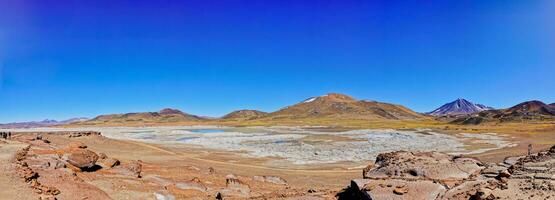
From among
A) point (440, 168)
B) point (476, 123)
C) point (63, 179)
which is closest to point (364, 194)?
point (440, 168)

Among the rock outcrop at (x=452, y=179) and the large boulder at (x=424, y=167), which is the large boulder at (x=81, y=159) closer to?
the rock outcrop at (x=452, y=179)

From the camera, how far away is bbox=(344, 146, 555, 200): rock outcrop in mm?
12531

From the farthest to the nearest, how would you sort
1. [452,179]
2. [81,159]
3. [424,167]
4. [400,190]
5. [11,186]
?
[81,159]
[11,186]
[424,167]
[452,179]
[400,190]

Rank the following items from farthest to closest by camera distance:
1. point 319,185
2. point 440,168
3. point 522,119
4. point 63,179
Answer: point 522,119
point 319,185
point 63,179
point 440,168

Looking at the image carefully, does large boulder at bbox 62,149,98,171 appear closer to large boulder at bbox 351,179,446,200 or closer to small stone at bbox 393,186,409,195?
large boulder at bbox 351,179,446,200

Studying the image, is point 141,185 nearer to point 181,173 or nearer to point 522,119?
point 181,173

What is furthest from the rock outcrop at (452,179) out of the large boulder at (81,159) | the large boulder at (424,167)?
the large boulder at (81,159)

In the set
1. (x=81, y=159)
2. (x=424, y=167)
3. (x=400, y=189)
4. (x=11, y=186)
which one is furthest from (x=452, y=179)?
(x=81, y=159)

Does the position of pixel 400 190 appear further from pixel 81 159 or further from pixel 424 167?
pixel 81 159

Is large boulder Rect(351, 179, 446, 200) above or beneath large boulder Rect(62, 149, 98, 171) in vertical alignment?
beneath

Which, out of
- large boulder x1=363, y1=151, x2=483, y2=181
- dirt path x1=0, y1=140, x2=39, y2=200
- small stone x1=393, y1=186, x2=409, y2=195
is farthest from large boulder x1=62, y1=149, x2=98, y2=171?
small stone x1=393, y1=186, x2=409, y2=195

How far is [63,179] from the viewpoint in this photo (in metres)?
21.4

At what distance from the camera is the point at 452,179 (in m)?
15.1

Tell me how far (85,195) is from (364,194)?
472 inches
